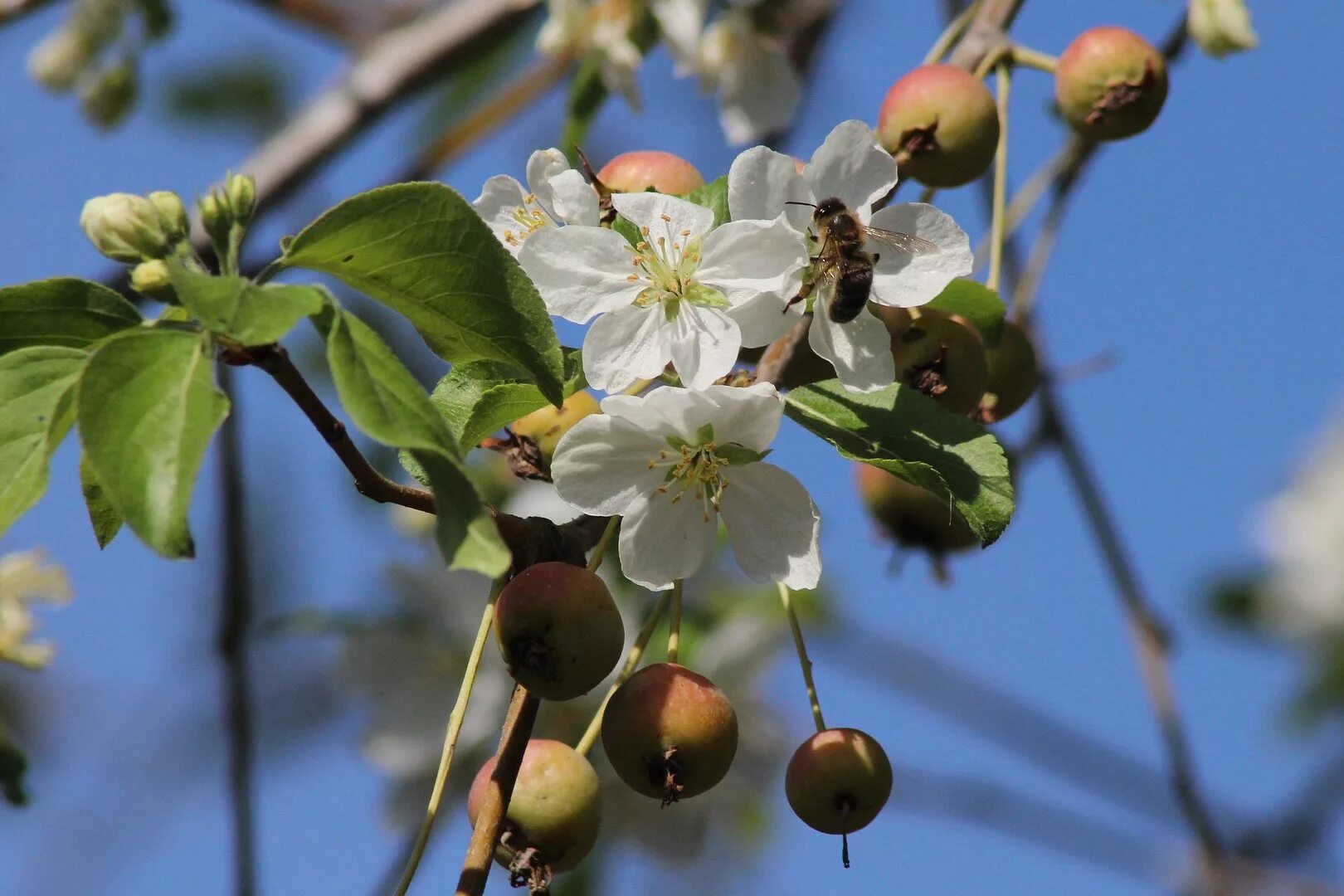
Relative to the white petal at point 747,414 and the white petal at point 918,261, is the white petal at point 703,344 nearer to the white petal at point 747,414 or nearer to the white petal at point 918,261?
the white petal at point 747,414

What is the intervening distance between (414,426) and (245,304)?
0.57 ft

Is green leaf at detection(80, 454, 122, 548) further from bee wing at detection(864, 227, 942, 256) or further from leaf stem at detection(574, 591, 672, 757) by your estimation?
bee wing at detection(864, 227, 942, 256)

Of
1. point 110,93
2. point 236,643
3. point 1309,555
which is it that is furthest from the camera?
point 110,93

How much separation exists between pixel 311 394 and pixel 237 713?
1859mm

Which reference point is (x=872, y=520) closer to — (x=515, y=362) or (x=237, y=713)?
(x=515, y=362)

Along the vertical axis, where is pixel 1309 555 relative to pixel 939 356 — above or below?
below

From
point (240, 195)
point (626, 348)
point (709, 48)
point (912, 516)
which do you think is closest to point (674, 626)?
point (626, 348)

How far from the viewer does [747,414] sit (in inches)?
60.9

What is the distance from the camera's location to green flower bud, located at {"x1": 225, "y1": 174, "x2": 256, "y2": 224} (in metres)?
1.42

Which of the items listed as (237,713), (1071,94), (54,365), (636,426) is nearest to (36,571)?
(237,713)

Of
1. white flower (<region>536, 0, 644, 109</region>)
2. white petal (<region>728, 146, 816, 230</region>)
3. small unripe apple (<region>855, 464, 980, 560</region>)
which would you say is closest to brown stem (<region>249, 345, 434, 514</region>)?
white petal (<region>728, 146, 816, 230</region>)

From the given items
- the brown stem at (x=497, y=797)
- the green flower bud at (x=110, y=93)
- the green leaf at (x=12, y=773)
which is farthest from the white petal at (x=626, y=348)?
the green flower bud at (x=110, y=93)

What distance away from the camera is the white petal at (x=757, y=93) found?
3428 millimetres

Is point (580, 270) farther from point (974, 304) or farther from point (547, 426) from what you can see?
point (974, 304)
